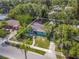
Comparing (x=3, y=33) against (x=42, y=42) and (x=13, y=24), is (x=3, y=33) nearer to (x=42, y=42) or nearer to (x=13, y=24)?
(x=13, y=24)

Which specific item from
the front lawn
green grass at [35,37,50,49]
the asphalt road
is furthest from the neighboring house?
the asphalt road

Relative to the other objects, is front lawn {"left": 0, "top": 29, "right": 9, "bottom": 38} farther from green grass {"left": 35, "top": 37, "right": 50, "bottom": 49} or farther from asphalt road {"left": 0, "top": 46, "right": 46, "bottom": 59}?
green grass {"left": 35, "top": 37, "right": 50, "bottom": 49}

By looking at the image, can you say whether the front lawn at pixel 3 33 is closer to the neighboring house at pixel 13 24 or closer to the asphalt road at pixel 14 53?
the neighboring house at pixel 13 24

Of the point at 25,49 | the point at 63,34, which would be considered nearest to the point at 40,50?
the point at 25,49

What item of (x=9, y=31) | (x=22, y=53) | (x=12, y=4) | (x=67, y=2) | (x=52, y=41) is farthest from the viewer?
(x=12, y=4)

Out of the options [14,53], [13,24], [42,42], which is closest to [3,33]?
[13,24]

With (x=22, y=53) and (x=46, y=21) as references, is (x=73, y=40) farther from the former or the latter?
(x=46, y=21)

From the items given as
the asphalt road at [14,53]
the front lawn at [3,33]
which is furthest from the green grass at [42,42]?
the front lawn at [3,33]
